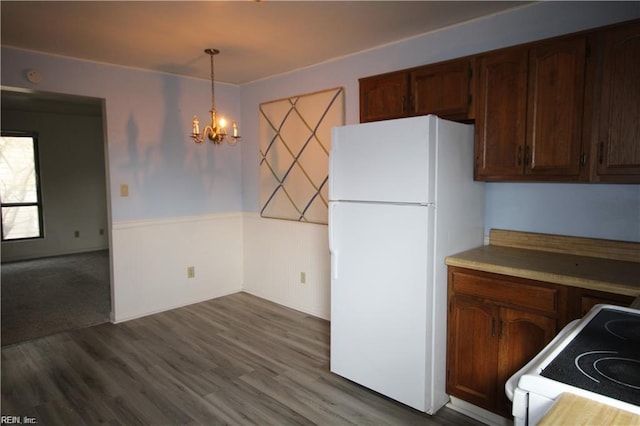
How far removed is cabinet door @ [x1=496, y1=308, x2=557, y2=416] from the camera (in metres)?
1.96

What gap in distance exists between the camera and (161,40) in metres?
2.98

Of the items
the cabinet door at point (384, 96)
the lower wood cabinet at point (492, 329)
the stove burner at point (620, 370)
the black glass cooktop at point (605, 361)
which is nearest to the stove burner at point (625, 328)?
the black glass cooktop at point (605, 361)

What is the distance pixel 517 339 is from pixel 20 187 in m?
7.33

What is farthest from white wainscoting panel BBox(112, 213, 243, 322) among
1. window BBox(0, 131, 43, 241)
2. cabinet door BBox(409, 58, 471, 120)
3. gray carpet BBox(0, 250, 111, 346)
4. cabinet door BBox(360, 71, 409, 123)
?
window BBox(0, 131, 43, 241)

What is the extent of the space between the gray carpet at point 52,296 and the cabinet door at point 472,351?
325cm

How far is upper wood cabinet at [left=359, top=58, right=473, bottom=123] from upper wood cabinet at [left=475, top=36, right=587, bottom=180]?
0.11m

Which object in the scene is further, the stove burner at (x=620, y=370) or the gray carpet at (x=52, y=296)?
the gray carpet at (x=52, y=296)

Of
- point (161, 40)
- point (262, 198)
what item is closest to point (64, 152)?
point (262, 198)

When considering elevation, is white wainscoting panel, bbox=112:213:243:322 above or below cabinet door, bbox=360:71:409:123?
below

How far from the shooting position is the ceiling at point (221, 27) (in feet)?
7.88

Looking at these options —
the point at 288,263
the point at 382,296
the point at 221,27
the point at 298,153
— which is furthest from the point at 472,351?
the point at 221,27

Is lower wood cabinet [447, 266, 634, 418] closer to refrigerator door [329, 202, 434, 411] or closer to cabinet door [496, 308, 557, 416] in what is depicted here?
cabinet door [496, 308, 557, 416]

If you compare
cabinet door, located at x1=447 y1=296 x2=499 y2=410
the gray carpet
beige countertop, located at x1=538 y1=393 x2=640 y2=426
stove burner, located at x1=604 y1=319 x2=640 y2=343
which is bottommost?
the gray carpet

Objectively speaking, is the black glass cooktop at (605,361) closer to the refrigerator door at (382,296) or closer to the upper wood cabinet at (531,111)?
the refrigerator door at (382,296)
